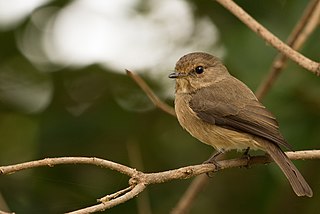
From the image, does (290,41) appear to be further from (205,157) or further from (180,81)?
(205,157)

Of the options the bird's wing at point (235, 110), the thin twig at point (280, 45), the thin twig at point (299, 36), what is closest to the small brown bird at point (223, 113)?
the bird's wing at point (235, 110)

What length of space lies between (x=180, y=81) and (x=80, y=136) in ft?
3.30

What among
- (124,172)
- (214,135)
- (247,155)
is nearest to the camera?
(124,172)

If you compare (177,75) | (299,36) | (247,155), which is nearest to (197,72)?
(177,75)

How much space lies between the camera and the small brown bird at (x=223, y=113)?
4.96 meters

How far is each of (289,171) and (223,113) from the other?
2.39 feet

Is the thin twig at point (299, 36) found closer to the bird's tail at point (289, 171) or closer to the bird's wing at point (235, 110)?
the bird's wing at point (235, 110)

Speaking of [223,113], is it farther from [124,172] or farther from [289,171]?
[124,172]

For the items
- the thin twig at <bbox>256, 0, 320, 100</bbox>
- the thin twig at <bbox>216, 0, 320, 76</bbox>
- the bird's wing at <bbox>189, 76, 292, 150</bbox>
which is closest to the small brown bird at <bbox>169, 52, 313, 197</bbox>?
the bird's wing at <bbox>189, 76, 292, 150</bbox>

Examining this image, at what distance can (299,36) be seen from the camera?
553cm

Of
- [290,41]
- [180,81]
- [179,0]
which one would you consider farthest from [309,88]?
[179,0]

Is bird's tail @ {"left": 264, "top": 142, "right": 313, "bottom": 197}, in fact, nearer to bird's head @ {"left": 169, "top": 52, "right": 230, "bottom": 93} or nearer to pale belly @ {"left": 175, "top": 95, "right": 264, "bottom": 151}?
pale belly @ {"left": 175, "top": 95, "right": 264, "bottom": 151}

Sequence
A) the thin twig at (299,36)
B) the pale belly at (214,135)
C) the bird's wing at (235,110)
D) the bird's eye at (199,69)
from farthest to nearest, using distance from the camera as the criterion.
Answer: the bird's eye at (199,69) < the thin twig at (299,36) < the pale belly at (214,135) < the bird's wing at (235,110)

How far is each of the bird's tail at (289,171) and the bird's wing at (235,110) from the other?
6cm
